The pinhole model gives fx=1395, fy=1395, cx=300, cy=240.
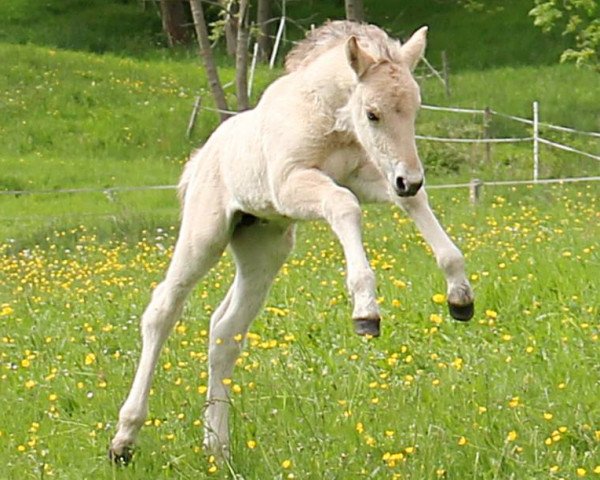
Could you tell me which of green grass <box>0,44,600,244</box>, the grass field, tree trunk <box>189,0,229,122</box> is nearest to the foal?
the grass field

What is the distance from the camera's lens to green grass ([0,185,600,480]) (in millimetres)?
6508

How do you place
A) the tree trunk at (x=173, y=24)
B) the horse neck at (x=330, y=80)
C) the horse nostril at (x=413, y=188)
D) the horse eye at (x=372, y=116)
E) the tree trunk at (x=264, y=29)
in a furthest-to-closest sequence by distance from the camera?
the tree trunk at (x=173, y=24)
the tree trunk at (x=264, y=29)
the horse neck at (x=330, y=80)
the horse eye at (x=372, y=116)
the horse nostril at (x=413, y=188)

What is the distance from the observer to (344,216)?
5273 millimetres

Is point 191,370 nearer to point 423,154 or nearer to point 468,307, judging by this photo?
point 468,307

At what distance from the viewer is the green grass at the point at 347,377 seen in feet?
21.4

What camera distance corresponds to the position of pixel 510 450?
6.25m

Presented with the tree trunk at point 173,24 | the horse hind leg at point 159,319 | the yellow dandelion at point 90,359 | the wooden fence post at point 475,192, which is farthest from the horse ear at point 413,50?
the tree trunk at point 173,24

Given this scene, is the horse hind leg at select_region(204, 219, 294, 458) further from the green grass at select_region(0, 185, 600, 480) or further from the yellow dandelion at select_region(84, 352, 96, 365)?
the yellow dandelion at select_region(84, 352, 96, 365)

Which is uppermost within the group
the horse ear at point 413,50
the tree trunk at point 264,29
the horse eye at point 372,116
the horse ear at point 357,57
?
the horse ear at point 357,57

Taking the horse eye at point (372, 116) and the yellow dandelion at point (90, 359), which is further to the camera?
the yellow dandelion at point (90, 359)

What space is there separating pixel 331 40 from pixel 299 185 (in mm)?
850

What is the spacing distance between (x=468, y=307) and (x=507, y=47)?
114ft

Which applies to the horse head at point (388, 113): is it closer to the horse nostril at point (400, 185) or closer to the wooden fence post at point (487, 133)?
the horse nostril at point (400, 185)

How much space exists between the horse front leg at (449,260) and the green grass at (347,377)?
1051mm
